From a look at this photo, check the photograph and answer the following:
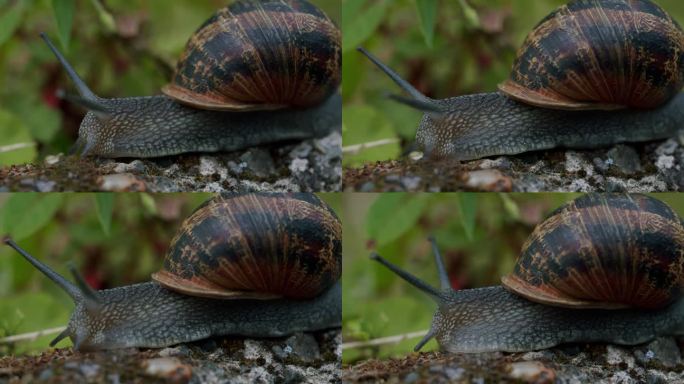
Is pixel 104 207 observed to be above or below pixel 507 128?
below

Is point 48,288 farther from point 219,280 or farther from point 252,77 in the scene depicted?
point 252,77

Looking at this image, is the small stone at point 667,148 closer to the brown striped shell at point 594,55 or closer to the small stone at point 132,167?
the brown striped shell at point 594,55

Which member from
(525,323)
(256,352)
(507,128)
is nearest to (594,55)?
(507,128)

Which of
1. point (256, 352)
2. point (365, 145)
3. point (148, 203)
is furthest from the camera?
point (148, 203)

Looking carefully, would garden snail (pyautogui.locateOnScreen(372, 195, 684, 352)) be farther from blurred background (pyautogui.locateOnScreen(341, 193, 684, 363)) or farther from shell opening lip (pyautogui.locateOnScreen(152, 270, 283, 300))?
shell opening lip (pyautogui.locateOnScreen(152, 270, 283, 300))

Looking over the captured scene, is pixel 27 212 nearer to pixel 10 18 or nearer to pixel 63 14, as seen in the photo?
pixel 63 14

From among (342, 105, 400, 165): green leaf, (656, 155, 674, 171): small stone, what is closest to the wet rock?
(656, 155, 674, 171): small stone

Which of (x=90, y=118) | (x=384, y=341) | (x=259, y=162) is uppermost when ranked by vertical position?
(x=90, y=118)
